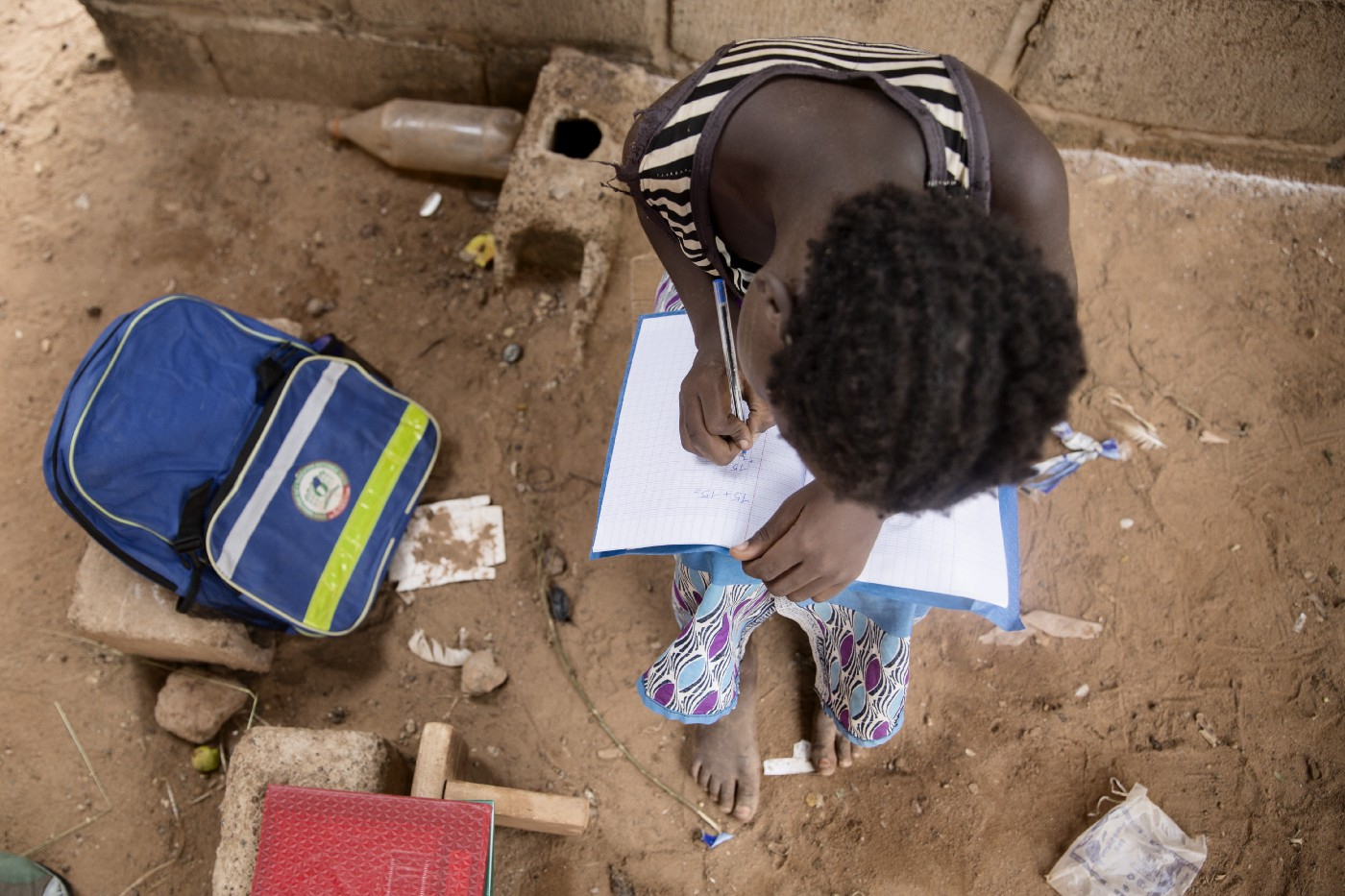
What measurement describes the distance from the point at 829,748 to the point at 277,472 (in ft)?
4.83

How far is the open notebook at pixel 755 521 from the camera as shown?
1382 millimetres

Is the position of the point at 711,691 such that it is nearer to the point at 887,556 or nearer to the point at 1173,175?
the point at 887,556

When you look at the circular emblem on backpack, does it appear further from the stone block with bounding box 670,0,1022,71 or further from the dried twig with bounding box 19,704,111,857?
the stone block with bounding box 670,0,1022,71

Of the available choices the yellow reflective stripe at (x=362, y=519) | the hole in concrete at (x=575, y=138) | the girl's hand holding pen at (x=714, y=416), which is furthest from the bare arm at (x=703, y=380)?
the hole in concrete at (x=575, y=138)

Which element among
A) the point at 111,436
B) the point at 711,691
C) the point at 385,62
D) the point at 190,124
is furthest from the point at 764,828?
the point at 190,124

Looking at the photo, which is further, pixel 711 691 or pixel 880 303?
pixel 711 691

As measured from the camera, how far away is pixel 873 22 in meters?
2.39

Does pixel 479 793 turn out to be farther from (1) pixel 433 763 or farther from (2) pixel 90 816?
(2) pixel 90 816

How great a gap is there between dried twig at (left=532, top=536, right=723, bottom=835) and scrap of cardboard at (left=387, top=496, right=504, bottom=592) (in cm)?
12

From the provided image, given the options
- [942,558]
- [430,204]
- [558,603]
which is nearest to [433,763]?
[558,603]

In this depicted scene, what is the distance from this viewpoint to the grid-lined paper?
4.53 ft

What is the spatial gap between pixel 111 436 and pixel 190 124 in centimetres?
154

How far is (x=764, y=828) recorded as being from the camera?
78.5 inches

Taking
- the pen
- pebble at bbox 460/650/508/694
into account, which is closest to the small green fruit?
pebble at bbox 460/650/508/694
